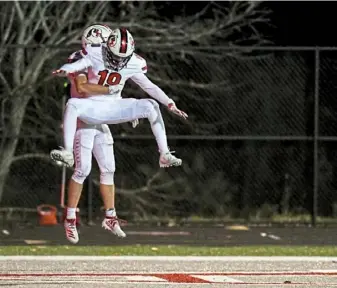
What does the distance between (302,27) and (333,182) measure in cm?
359

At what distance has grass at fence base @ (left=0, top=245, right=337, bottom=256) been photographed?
16.7 metres

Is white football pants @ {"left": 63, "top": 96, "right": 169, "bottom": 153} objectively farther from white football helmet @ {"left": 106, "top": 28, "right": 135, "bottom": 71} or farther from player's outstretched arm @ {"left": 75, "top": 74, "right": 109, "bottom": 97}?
white football helmet @ {"left": 106, "top": 28, "right": 135, "bottom": 71}

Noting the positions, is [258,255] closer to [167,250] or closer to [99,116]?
[167,250]

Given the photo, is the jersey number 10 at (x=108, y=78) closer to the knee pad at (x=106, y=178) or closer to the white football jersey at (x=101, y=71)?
the white football jersey at (x=101, y=71)

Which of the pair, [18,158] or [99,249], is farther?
[18,158]

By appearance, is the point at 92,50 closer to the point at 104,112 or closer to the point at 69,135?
the point at 104,112

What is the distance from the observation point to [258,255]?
1662 centimetres

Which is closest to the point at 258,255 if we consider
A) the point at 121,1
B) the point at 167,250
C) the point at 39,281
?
the point at 167,250

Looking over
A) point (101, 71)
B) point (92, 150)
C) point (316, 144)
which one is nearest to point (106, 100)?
point (101, 71)

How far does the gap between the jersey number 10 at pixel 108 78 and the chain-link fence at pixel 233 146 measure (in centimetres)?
1086

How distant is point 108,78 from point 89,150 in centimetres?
63

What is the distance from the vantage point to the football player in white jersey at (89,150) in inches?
398

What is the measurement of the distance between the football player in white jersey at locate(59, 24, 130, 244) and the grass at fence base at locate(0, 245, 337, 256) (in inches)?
242

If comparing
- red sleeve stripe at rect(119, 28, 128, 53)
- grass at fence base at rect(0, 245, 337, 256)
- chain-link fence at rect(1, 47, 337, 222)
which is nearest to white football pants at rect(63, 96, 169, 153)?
red sleeve stripe at rect(119, 28, 128, 53)
